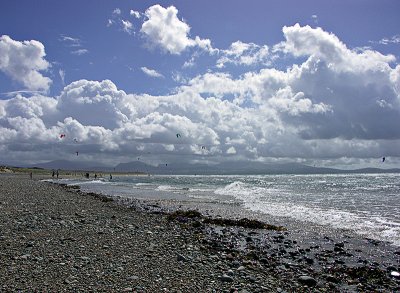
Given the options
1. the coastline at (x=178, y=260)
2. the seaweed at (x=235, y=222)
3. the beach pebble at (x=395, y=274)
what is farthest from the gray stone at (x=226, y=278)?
the seaweed at (x=235, y=222)

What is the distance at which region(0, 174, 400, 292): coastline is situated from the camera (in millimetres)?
9539

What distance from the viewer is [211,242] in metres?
15.2

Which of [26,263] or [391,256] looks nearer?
[26,263]

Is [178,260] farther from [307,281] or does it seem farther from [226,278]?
[307,281]

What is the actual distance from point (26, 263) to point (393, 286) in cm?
1050

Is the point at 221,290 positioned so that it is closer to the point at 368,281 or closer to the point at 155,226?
the point at 368,281

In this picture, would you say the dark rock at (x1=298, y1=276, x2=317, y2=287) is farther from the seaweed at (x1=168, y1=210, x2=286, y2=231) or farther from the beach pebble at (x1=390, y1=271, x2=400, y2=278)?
the seaweed at (x1=168, y1=210, x2=286, y2=231)

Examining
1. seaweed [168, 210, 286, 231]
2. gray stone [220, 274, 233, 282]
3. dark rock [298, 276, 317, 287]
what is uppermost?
gray stone [220, 274, 233, 282]

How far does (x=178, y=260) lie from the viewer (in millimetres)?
11898

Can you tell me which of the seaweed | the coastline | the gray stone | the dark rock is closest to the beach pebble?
the coastline

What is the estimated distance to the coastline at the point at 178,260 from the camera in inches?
376

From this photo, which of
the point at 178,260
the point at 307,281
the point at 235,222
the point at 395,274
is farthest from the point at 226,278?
the point at 235,222

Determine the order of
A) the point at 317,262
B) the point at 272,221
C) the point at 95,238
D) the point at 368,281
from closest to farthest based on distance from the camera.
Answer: the point at 368,281 < the point at 317,262 < the point at 95,238 < the point at 272,221

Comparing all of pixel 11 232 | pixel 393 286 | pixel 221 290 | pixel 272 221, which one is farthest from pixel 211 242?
pixel 272 221
